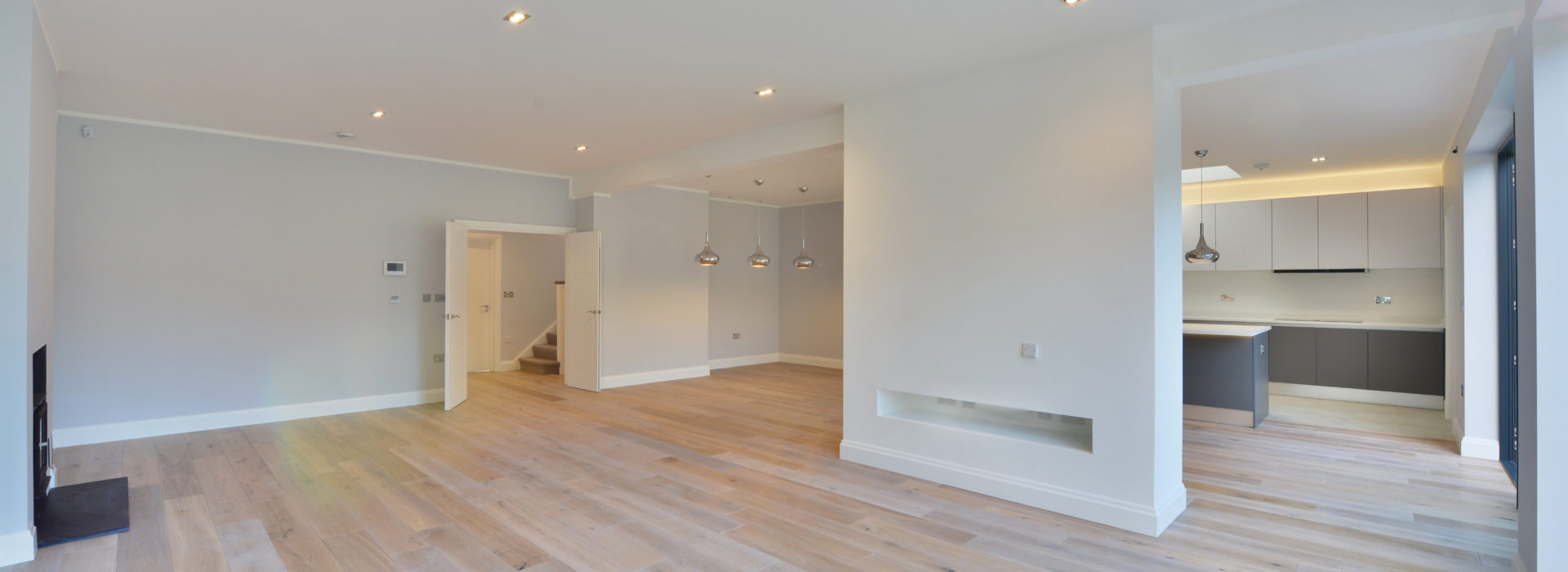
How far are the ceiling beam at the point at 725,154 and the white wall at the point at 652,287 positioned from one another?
0.54 m

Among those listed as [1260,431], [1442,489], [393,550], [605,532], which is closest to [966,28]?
[605,532]

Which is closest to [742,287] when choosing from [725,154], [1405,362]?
[725,154]

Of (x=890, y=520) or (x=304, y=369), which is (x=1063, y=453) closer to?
(x=890, y=520)

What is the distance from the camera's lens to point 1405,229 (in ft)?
22.5

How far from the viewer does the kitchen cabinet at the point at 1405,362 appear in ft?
21.8

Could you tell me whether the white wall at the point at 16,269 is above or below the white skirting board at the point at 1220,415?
above

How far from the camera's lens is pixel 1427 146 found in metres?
5.82

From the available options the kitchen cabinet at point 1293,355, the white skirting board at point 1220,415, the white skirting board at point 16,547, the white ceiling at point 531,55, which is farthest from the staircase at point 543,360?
the kitchen cabinet at point 1293,355

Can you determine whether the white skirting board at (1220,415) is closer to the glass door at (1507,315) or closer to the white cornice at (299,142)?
the glass door at (1507,315)

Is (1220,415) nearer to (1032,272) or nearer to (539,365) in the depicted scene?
(1032,272)

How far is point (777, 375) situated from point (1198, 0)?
6929 mm

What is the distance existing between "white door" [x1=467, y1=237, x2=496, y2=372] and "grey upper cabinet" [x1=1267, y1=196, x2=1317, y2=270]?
32.0 feet

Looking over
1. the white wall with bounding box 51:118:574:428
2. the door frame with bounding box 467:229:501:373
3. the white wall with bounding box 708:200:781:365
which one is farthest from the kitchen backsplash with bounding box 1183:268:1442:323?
the door frame with bounding box 467:229:501:373

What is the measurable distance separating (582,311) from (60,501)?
15.0ft
